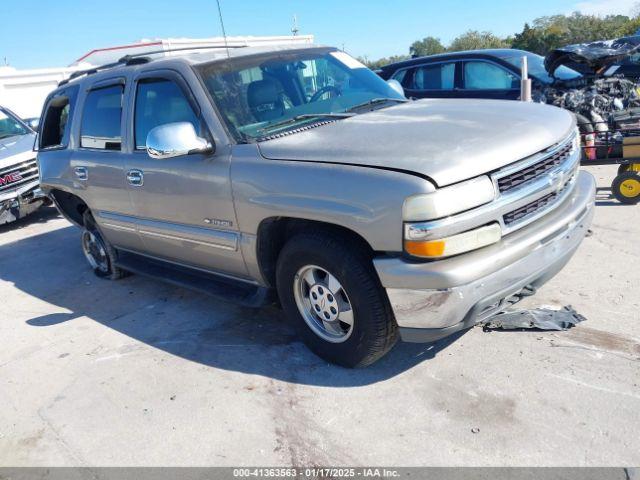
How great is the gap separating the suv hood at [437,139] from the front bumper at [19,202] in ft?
20.8

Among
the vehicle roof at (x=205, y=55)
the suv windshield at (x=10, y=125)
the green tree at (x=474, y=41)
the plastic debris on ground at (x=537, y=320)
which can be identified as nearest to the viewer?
the plastic debris on ground at (x=537, y=320)

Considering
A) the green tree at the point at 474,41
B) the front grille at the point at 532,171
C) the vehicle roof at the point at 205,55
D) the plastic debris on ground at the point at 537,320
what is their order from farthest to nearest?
1. the green tree at the point at 474,41
2. the vehicle roof at the point at 205,55
3. the plastic debris on ground at the point at 537,320
4. the front grille at the point at 532,171

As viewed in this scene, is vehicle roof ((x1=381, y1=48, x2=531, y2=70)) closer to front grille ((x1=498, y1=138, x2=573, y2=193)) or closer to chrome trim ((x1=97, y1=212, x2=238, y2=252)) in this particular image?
front grille ((x1=498, y1=138, x2=573, y2=193))

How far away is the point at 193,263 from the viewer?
14.0 feet

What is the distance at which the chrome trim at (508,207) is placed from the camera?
261 centimetres

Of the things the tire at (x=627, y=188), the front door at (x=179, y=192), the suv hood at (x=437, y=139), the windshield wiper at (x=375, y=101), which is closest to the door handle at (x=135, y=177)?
the front door at (x=179, y=192)

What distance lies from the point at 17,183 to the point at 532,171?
7952 millimetres

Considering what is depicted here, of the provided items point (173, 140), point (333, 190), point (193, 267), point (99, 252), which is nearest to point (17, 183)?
point (99, 252)

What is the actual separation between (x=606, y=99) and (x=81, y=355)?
26.2 ft

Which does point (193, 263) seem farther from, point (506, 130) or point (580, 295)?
point (580, 295)

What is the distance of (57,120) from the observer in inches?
231

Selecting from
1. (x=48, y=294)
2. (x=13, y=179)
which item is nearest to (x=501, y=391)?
(x=48, y=294)

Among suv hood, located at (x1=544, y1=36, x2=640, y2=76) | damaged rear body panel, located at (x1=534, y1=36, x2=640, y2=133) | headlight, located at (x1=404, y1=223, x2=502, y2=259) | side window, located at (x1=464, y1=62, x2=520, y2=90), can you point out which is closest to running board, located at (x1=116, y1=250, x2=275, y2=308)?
headlight, located at (x1=404, y1=223, x2=502, y2=259)

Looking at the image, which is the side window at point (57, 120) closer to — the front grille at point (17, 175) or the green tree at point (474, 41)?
the front grille at point (17, 175)
